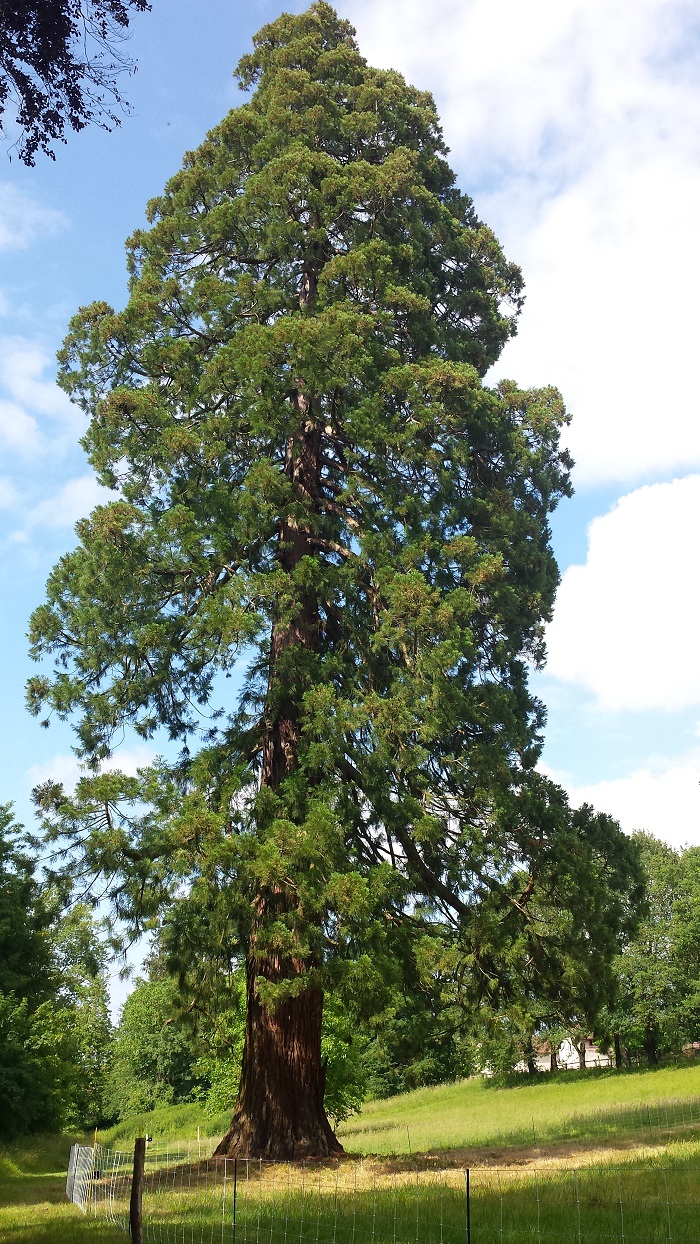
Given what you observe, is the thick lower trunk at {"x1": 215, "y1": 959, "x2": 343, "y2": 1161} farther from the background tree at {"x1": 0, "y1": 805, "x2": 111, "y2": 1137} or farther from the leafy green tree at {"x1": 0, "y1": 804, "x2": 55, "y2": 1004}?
the leafy green tree at {"x1": 0, "y1": 804, "x2": 55, "y2": 1004}

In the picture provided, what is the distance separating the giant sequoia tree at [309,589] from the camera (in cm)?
1095

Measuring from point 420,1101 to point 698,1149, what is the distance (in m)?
34.5

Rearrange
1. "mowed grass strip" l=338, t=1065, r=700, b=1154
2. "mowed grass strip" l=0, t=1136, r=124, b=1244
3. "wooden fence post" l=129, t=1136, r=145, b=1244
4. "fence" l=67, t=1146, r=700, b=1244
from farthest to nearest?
"mowed grass strip" l=338, t=1065, r=700, b=1154, "mowed grass strip" l=0, t=1136, r=124, b=1244, "wooden fence post" l=129, t=1136, r=145, b=1244, "fence" l=67, t=1146, r=700, b=1244

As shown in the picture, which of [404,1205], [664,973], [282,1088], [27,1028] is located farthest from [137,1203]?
[664,973]

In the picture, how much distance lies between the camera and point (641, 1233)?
6.73m

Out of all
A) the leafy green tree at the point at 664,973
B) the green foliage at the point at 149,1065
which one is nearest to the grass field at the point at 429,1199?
the leafy green tree at the point at 664,973

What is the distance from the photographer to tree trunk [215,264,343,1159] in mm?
10906

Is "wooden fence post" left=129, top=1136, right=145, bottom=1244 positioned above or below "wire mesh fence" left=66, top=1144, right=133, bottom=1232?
above

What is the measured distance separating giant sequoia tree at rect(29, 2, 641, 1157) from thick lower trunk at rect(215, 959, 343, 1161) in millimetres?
37

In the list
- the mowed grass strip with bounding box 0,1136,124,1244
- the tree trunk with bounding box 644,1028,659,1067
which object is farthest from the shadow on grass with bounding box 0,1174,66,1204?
the tree trunk with bounding box 644,1028,659,1067

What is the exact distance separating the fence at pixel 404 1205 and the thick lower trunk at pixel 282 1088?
507mm

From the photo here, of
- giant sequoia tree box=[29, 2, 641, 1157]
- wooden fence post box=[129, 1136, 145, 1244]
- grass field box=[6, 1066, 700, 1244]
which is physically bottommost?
grass field box=[6, 1066, 700, 1244]

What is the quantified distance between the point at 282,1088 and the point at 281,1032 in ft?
2.09

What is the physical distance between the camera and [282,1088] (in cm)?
1133
